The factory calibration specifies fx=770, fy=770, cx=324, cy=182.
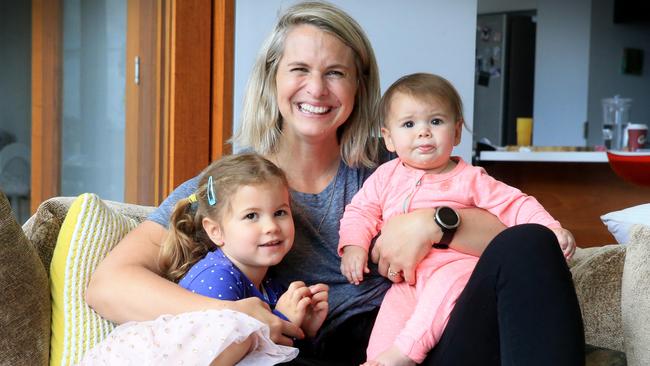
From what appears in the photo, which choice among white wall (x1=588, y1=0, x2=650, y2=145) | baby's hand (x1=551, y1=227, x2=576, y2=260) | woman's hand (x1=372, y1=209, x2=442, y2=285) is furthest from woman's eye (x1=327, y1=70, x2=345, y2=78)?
white wall (x1=588, y1=0, x2=650, y2=145)

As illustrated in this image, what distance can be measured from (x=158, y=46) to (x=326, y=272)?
162 centimetres

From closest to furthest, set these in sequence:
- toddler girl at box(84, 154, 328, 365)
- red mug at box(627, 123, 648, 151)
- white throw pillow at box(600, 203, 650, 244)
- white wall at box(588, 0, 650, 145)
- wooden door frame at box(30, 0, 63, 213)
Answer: toddler girl at box(84, 154, 328, 365)
white throw pillow at box(600, 203, 650, 244)
wooden door frame at box(30, 0, 63, 213)
red mug at box(627, 123, 648, 151)
white wall at box(588, 0, 650, 145)

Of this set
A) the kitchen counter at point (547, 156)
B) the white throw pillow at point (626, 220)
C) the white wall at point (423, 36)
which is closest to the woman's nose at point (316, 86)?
the white throw pillow at point (626, 220)

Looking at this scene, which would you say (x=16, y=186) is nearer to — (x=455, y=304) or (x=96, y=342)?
(x=96, y=342)

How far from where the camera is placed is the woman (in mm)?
1438

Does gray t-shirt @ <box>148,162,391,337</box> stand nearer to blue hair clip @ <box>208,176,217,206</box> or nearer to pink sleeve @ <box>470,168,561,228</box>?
blue hair clip @ <box>208,176,217,206</box>

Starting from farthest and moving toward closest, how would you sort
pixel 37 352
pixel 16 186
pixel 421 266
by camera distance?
pixel 16 186
pixel 421 266
pixel 37 352

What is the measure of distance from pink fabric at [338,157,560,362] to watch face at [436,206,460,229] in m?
0.07

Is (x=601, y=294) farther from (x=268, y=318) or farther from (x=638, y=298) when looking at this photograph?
(x=268, y=318)

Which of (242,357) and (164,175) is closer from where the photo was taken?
(242,357)

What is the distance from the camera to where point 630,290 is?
1585 mm

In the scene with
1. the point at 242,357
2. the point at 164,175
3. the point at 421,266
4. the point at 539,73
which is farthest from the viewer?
→ the point at 539,73

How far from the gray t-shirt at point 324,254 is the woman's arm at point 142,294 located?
0.11 m

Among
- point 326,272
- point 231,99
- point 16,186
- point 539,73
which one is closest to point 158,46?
point 231,99
